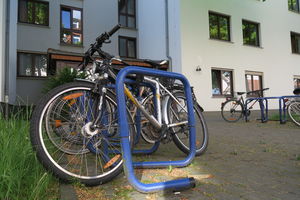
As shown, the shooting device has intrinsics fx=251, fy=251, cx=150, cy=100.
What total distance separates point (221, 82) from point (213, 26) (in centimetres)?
300

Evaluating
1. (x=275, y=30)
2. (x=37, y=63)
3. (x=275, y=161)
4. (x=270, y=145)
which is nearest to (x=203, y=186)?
(x=275, y=161)

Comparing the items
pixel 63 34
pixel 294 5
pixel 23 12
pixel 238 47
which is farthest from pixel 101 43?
pixel 294 5

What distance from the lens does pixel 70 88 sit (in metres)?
1.89

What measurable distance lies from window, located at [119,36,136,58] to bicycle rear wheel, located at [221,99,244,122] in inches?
384

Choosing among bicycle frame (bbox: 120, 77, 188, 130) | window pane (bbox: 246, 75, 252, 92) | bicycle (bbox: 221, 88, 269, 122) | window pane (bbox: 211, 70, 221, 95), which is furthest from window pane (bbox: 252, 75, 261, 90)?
bicycle frame (bbox: 120, 77, 188, 130)

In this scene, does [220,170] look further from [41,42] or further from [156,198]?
[41,42]

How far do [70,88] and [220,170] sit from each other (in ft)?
4.86

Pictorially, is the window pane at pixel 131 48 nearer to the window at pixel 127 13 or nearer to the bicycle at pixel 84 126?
the window at pixel 127 13

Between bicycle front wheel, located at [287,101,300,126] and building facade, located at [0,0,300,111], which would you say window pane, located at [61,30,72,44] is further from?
bicycle front wheel, located at [287,101,300,126]

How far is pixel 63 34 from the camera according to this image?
1432cm

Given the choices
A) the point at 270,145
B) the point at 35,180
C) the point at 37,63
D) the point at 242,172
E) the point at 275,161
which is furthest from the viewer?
the point at 37,63

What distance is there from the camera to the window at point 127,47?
16312mm

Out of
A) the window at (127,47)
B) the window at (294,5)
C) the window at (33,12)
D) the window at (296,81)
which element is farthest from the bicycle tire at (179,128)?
the window at (294,5)

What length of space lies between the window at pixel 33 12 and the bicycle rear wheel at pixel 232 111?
11.0 metres
